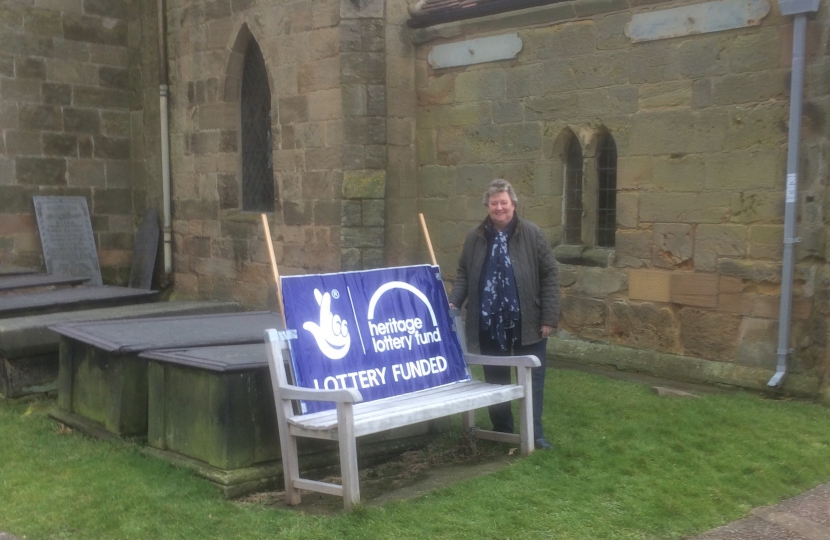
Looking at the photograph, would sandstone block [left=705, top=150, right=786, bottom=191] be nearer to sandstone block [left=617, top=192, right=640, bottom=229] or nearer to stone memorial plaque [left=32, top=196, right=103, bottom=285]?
sandstone block [left=617, top=192, right=640, bottom=229]

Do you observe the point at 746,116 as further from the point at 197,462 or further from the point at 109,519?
the point at 109,519

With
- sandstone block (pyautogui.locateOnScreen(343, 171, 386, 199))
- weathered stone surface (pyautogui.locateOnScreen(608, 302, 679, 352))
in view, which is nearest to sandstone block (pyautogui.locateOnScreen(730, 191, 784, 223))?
weathered stone surface (pyautogui.locateOnScreen(608, 302, 679, 352))

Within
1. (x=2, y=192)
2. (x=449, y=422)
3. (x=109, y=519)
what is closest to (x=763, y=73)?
(x=449, y=422)

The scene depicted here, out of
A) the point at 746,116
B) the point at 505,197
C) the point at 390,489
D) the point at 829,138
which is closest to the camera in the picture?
the point at 390,489

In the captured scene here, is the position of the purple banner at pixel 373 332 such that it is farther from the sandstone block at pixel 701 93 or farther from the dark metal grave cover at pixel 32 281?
the dark metal grave cover at pixel 32 281

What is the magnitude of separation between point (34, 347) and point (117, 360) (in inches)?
68.9

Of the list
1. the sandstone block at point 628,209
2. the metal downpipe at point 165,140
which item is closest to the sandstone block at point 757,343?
the sandstone block at point 628,209

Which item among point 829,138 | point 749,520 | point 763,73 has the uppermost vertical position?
point 763,73

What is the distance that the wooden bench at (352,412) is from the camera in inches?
187

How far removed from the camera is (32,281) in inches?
384

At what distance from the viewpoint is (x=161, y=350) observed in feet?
19.1

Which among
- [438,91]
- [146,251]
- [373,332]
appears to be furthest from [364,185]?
[146,251]

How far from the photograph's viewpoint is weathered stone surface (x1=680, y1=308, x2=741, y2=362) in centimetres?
777

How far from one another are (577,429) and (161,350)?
2.84 meters
